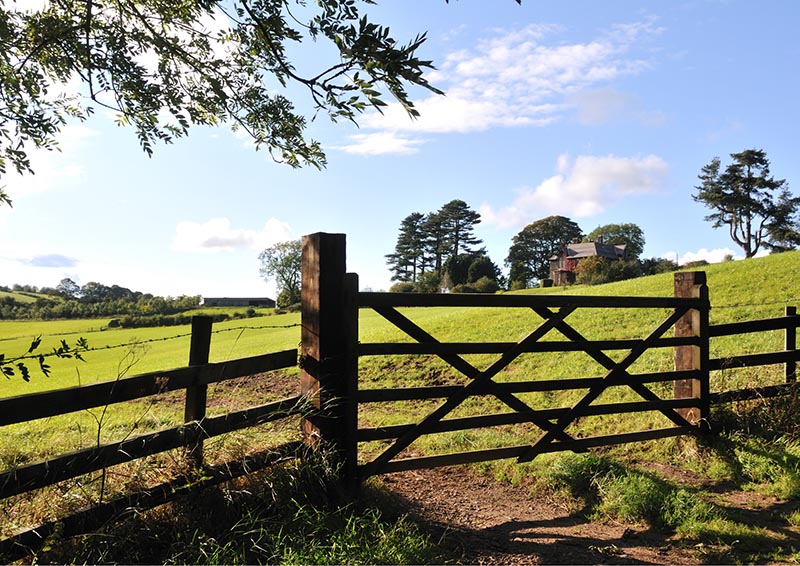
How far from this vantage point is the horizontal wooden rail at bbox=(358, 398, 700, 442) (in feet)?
15.8

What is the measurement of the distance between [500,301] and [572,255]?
85.0m

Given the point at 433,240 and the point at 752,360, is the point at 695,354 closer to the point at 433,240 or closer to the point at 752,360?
the point at 752,360

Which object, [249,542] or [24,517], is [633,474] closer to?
[249,542]

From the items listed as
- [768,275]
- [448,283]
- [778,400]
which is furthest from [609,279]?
[778,400]

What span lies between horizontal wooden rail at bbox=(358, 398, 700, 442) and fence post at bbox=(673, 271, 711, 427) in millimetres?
150

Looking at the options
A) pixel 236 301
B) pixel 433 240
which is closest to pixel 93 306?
pixel 236 301

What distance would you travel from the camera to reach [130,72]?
20.4 feet

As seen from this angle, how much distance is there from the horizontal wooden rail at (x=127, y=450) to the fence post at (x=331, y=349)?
10.6 inches

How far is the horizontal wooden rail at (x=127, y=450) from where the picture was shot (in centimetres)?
320

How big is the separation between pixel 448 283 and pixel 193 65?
233 ft

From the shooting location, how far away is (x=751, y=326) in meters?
6.99

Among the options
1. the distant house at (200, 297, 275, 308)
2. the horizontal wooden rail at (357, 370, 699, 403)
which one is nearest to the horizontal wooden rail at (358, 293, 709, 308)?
the horizontal wooden rail at (357, 370, 699, 403)

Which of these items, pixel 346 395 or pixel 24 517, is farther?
pixel 346 395

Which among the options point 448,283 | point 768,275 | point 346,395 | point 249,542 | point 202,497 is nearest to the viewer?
point 249,542
